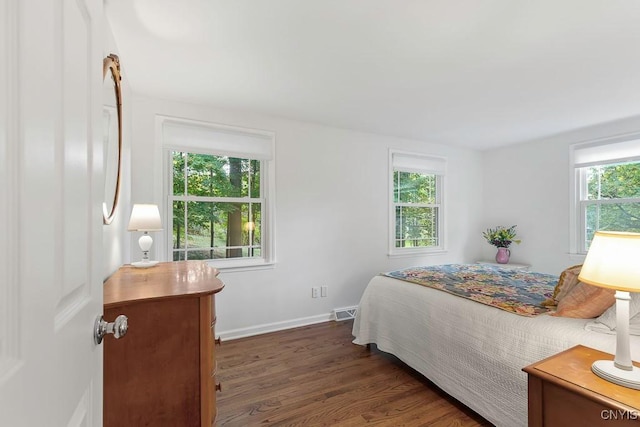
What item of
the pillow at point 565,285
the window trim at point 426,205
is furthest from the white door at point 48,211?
the window trim at point 426,205

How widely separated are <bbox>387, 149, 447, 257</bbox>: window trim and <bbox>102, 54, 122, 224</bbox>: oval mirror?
3.17m

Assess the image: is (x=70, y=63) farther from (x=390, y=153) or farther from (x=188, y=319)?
(x=390, y=153)

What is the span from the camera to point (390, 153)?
4.26 meters

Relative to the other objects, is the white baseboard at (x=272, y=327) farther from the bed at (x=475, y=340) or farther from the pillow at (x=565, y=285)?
the pillow at (x=565, y=285)

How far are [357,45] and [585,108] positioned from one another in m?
2.65

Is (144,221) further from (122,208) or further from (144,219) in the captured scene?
(122,208)

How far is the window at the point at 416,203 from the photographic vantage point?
436 centimetres

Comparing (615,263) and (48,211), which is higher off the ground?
(48,211)

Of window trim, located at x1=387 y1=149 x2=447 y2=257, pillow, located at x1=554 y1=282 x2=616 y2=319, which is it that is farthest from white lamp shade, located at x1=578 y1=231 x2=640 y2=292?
window trim, located at x1=387 y1=149 x2=447 y2=257

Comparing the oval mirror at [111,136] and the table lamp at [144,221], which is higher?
the oval mirror at [111,136]

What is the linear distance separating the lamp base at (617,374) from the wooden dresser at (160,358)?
1525mm

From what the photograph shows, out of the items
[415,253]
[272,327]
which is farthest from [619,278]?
[415,253]

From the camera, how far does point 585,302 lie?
164cm

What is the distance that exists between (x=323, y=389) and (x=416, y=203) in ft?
10.0
